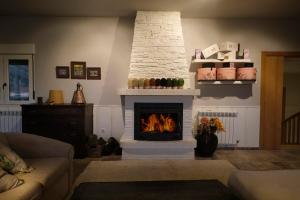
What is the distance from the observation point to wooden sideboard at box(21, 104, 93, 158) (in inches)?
173

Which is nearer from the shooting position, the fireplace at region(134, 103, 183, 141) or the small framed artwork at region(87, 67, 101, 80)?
the fireplace at region(134, 103, 183, 141)

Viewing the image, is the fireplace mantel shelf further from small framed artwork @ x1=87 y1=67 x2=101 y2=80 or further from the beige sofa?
the beige sofa

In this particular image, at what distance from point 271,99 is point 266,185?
372 cm

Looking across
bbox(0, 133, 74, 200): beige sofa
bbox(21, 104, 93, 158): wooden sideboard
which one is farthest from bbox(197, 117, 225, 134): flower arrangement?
bbox(0, 133, 74, 200): beige sofa

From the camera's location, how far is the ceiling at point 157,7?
13.7 ft

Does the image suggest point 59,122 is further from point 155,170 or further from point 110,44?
point 155,170

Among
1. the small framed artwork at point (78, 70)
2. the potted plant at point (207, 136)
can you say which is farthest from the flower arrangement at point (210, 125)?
the small framed artwork at point (78, 70)

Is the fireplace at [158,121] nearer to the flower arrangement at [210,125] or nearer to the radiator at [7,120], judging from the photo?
the flower arrangement at [210,125]

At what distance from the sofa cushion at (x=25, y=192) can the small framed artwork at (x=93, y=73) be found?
331 cm

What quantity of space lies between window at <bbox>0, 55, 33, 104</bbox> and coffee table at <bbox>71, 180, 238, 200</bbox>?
366cm

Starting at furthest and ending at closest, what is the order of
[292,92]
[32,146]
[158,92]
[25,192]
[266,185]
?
[292,92] < [158,92] < [32,146] < [266,185] < [25,192]

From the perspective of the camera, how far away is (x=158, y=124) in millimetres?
4578

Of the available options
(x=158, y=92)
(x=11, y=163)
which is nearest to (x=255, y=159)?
(x=158, y=92)

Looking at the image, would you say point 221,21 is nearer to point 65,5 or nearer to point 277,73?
point 277,73
